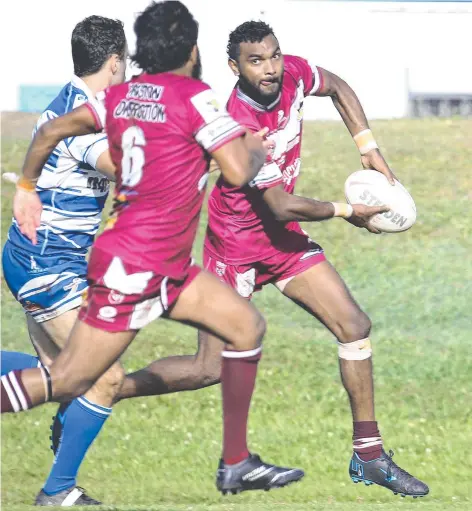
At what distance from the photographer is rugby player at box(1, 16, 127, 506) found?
779cm

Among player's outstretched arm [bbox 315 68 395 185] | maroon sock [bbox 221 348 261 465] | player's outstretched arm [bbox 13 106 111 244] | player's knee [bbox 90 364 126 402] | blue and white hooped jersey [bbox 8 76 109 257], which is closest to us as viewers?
player's outstretched arm [bbox 13 106 111 244]

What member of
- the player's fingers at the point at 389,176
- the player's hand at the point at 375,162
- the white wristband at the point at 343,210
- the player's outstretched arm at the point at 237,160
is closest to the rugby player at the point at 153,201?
the player's outstretched arm at the point at 237,160

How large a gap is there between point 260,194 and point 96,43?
4.72ft

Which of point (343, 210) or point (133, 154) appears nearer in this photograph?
point (133, 154)

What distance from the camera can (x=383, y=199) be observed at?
802 centimetres

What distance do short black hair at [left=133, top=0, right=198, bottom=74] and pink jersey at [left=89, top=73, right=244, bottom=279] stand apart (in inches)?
3.2

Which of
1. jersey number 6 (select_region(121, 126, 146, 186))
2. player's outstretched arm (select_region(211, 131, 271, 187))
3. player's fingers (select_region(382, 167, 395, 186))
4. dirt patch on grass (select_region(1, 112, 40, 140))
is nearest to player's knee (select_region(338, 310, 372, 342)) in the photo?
player's fingers (select_region(382, 167, 395, 186))

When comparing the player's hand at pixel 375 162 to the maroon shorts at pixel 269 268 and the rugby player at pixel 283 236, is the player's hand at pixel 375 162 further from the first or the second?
the maroon shorts at pixel 269 268

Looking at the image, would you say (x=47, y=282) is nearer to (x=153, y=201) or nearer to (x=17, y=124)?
(x=153, y=201)

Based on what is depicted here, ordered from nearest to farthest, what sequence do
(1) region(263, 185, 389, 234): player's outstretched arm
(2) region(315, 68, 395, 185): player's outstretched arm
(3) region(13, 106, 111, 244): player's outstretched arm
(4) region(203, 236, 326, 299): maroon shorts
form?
(3) region(13, 106, 111, 244): player's outstretched arm → (1) region(263, 185, 389, 234): player's outstretched arm → (4) region(203, 236, 326, 299): maroon shorts → (2) region(315, 68, 395, 185): player's outstretched arm

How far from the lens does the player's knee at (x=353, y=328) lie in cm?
801

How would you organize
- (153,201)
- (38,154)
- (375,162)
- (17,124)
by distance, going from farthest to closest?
(17,124) → (375,162) → (38,154) → (153,201)

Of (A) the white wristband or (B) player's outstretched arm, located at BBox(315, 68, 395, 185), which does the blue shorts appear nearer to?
(A) the white wristband

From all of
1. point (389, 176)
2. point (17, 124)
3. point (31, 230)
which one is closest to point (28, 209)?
point (31, 230)
